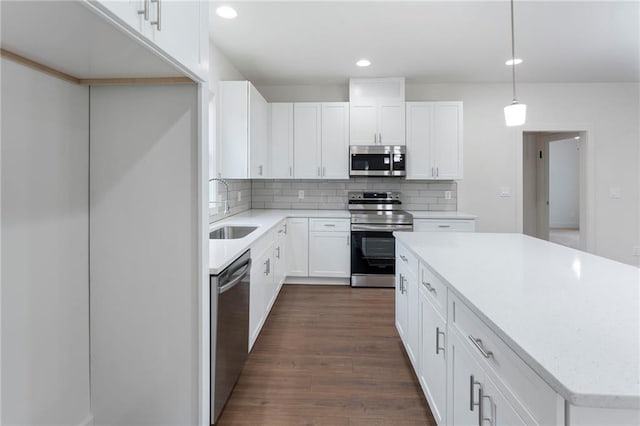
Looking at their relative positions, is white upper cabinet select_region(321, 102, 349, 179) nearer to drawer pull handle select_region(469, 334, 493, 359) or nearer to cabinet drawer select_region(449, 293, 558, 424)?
cabinet drawer select_region(449, 293, 558, 424)

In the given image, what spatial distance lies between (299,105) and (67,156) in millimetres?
3375

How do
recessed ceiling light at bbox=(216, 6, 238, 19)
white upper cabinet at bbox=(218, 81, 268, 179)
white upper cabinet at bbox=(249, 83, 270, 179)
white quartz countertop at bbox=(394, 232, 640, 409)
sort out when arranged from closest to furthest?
white quartz countertop at bbox=(394, 232, 640, 409), recessed ceiling light at bbox=(216, 6, 238, 19), white upper cabinet at bbox=(218, 81, 268, 179), white upper cabinet at bbox=(249, 83, 270, 179)

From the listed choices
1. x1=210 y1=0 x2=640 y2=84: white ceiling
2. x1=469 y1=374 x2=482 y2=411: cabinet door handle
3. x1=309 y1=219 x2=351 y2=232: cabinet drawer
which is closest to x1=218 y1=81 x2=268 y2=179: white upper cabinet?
x1=210 y1=0 x2=640 y2=84: white ceiling

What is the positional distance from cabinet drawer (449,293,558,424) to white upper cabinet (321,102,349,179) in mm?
3278

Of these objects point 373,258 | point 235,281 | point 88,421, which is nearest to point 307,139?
point 373,258

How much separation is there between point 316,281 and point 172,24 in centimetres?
356

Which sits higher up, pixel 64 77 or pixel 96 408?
pixel 64 77

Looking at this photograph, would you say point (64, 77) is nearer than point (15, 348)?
No

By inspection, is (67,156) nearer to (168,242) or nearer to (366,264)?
(168,242)

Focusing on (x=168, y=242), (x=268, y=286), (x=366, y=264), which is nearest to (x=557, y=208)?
(x=366, y=264)

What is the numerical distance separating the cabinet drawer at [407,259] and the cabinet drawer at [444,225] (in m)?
1.59

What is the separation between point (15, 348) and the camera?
3.89 feet

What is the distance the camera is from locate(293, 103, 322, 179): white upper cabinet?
14.7 ft

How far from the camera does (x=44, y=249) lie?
1.31 meters
